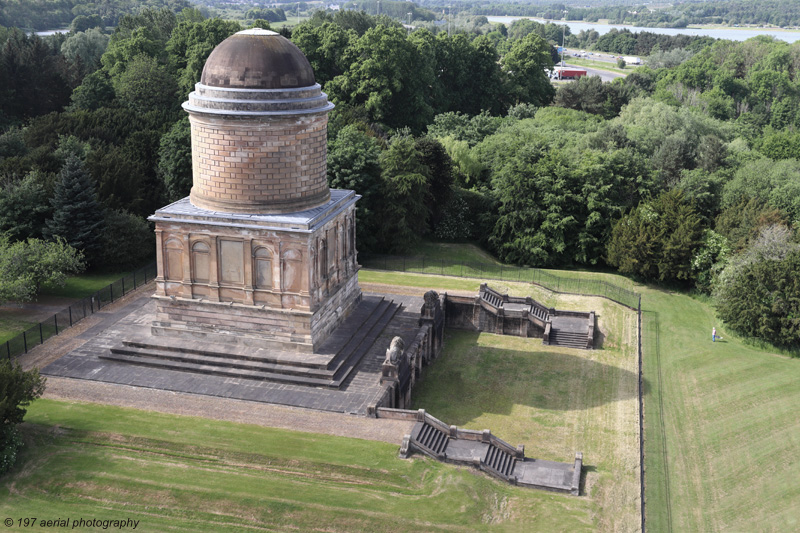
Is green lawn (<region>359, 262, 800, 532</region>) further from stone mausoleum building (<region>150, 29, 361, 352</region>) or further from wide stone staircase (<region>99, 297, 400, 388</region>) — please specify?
Answer: stone mausoleum building (<region>150, 29, 361, 352</region>)

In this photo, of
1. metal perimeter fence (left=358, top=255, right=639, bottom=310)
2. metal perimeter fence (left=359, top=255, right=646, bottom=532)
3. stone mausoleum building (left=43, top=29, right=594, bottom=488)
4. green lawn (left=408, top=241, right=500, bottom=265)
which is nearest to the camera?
stone mausoleum building (left=43, top=29, right=594, bottom=488)

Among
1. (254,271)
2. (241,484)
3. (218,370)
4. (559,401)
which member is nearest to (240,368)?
(218,370)

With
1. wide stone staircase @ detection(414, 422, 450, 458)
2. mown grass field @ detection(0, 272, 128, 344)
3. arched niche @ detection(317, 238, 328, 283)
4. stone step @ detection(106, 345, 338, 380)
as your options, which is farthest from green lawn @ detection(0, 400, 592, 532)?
mown grass field @ detection(0, 272, 128, 344)

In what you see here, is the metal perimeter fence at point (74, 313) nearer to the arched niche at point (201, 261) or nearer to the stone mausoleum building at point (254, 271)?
the stone mausoleum building at point (254, 271)

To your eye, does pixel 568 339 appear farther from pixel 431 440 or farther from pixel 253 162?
pixel 253 162

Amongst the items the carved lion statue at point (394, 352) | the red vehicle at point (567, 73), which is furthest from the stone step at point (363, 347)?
the red vehicle at point (567, 73)

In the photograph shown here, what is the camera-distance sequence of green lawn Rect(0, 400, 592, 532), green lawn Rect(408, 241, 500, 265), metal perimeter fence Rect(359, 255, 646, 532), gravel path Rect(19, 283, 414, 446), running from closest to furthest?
green lawn Rect(0, 400, 592, 532), gravel path Rect(19, 283, 414, 446), metal perimeter fence Rect(359, 255, 646, 532), green lawn Rect(408, 241, 500, 265)

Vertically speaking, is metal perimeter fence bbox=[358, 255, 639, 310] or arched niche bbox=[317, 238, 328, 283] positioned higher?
arched niche bbox=[317, 238, 328, 283]
